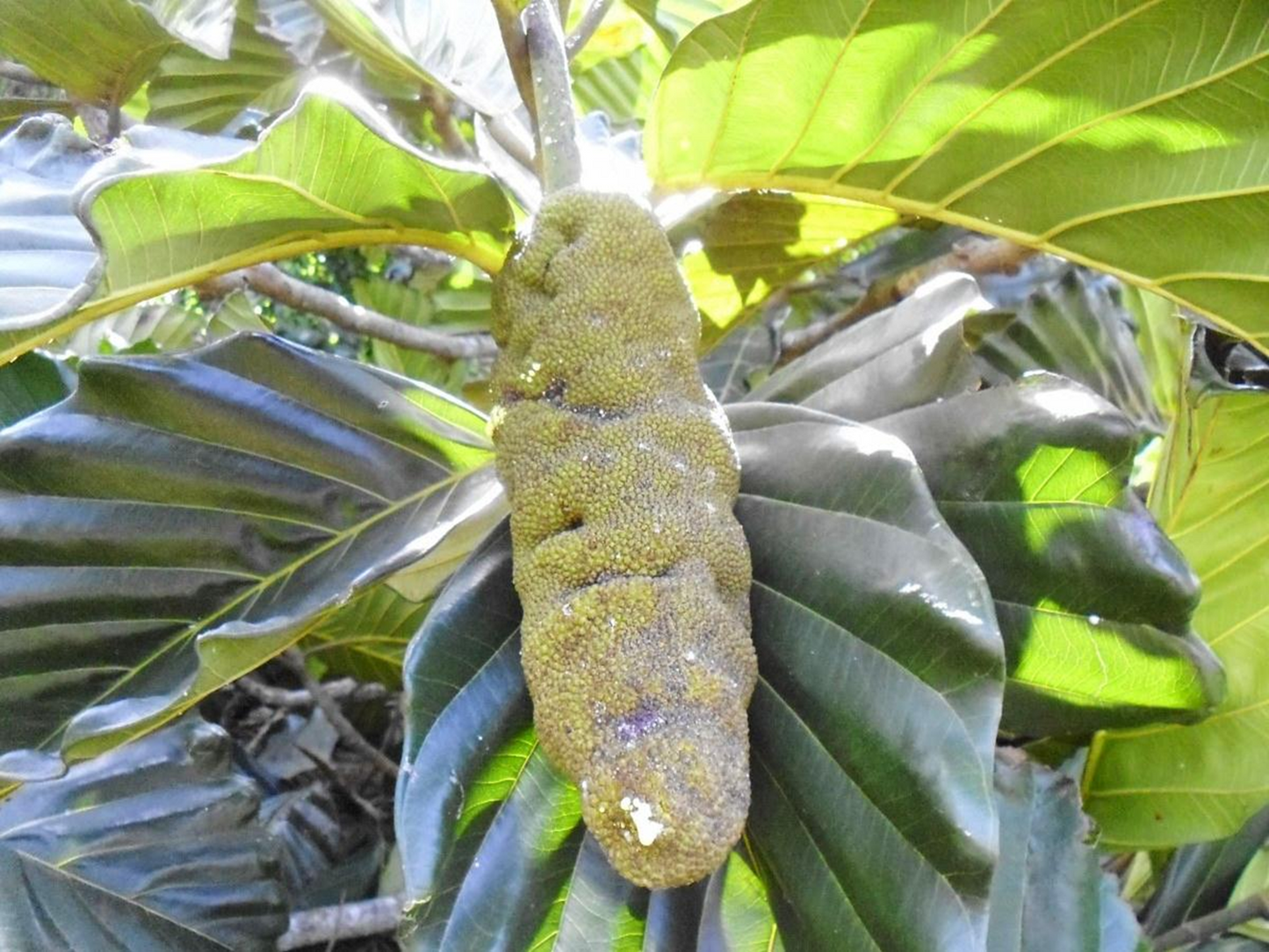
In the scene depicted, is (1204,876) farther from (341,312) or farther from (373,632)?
(341,312)

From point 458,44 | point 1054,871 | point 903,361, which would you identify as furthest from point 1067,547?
point 458,44

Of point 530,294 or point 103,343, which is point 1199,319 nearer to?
point 530,294

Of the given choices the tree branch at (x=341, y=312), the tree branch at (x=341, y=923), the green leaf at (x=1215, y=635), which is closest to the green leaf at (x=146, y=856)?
the tree branch at (x=341, y=923)

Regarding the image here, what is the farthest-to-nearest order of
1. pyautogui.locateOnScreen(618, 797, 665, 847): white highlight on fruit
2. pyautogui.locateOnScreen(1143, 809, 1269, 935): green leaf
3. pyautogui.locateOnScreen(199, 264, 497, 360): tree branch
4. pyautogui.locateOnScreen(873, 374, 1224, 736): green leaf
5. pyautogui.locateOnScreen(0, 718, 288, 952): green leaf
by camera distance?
pyautogui.locateOnScreen(199, 264, 497, 360): tree branch < pyautogui.locateOnScreen(1143, 809, 1269, 935): green leaf < pyautogui.locateOnScreen(0, 718, 288, 952): green leaf < pyautogui.locateOnScreen(873, 374, 1224, 736): green leaf < pyautogui.locateOnScreen(618, 797, 665, 847): white highlight on fruit

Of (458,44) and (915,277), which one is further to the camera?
(915,277)

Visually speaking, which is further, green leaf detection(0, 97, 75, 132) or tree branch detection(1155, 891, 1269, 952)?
green leaf detection(0, 97, 75, 132)

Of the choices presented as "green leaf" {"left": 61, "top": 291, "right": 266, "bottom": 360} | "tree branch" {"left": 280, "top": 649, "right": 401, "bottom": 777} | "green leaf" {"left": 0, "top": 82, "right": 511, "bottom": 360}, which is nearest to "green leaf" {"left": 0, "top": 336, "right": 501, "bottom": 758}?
"green leaf" {"left": 0, "top": 82, "right": 511, "bottom": 360}

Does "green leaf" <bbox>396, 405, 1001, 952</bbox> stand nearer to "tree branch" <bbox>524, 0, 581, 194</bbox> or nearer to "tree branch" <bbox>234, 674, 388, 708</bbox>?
"tree branch" <bbox>524, 0, 581, 194</bbox>

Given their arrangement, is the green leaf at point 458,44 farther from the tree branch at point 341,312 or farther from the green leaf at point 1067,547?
the green leaf at point 1067,547
